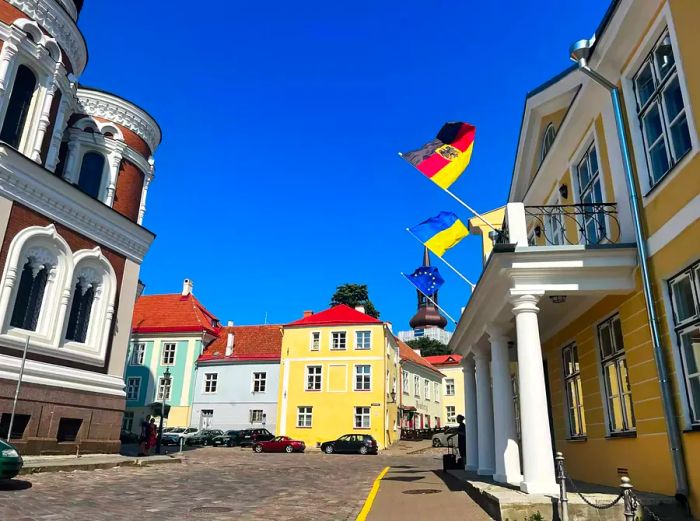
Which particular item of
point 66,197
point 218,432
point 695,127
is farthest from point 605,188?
point 218,432

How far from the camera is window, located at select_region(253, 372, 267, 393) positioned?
44.1 m

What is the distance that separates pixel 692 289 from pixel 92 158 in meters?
23.6

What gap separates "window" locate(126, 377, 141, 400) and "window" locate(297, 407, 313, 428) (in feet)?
47.7

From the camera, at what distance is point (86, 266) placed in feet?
69.8

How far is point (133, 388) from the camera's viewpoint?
150 feet

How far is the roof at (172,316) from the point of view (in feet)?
155

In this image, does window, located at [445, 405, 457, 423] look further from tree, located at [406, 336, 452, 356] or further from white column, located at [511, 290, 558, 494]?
white column, located at [511, 290, 558, 494]

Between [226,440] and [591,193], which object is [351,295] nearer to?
[226,440]

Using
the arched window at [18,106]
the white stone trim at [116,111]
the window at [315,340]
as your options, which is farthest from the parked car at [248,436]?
the arched window at [18,106]

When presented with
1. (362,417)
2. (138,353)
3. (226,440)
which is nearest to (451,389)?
(362,417)

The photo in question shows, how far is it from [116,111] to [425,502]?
72.9ft

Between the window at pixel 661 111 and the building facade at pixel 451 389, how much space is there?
2218 inches

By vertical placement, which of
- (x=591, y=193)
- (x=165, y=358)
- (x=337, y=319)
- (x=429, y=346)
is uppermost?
(x=429, y=346)

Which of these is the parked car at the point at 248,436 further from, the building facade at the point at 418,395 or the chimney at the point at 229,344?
the building facade at the point at 418,395
